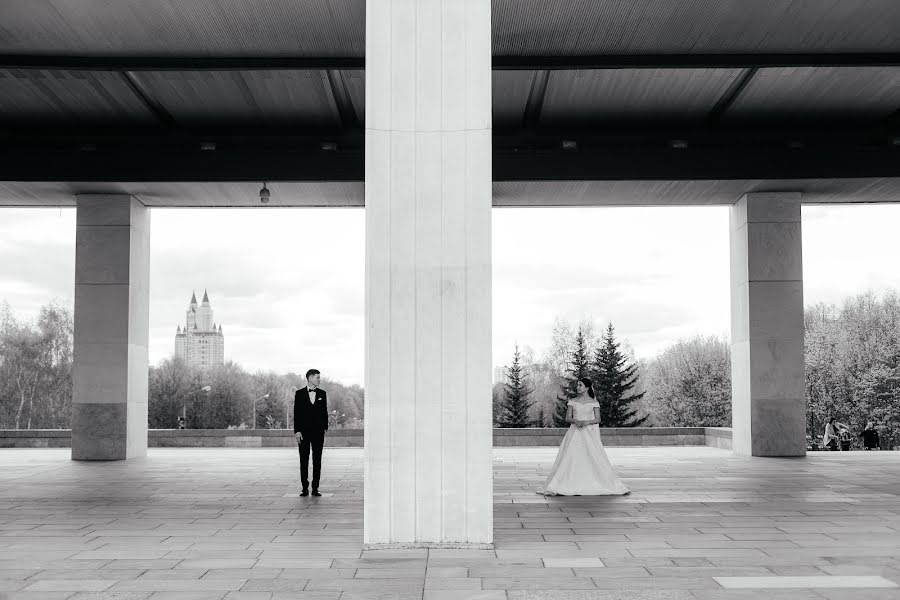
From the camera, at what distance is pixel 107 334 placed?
69.9 ft

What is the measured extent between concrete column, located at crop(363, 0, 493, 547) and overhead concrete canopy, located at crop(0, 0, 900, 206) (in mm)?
4021

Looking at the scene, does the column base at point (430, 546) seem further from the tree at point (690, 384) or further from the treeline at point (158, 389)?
the tree at point (690, 384)

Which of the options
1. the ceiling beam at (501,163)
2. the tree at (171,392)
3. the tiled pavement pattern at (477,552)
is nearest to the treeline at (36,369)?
the tree at (171,392)

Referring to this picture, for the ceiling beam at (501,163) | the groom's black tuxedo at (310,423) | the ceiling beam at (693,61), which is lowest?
the groom's black tuxedo at (310,423)

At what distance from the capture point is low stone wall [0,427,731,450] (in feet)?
93.1

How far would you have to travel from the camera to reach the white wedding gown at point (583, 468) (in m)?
13.8

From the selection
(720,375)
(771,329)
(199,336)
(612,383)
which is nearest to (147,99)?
(771,329)

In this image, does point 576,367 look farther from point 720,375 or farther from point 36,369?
point 36,369

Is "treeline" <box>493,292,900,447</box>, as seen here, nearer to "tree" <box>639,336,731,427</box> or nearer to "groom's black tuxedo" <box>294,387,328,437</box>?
"tree" <box>639,336,731,427</box>

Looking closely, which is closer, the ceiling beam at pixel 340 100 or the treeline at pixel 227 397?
the ceiling beam at pixel 340 100

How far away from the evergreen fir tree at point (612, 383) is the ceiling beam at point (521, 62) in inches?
1943

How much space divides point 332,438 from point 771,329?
14.4m

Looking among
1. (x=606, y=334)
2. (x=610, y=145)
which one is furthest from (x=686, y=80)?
(x=606, y=334)

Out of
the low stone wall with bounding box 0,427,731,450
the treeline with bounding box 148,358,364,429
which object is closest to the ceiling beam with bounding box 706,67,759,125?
the low stone wall with bounding box 0,427,731,450
